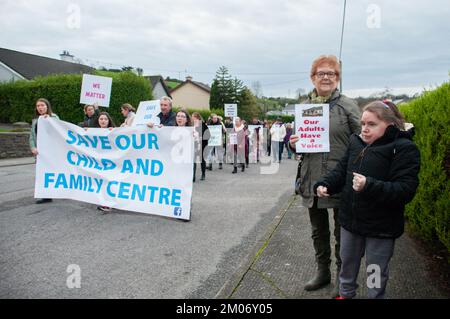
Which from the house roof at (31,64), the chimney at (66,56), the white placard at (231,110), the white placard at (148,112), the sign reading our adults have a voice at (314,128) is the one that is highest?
the chimney at (66,56)

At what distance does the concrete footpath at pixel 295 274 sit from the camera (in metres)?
3.21

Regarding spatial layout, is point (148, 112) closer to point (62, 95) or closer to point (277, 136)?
point (277, 136)

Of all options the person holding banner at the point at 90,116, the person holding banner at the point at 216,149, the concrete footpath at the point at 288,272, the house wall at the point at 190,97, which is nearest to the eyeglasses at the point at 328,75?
the concrete footpath at the point at 288,272

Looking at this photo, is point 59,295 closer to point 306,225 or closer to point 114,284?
point 114,284

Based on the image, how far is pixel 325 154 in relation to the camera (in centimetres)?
322

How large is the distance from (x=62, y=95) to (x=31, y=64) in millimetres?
25891

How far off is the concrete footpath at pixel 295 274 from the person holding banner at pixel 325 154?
0.82 ft

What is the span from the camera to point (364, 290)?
10.8 feet

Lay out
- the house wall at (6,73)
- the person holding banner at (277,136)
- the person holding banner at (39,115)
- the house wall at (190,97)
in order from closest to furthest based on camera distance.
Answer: the person holding banner at (39,115) < the person holding banner at (277,136) < the house wall at (6,73) < the house wall at (190,97)

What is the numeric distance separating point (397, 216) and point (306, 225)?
2.88 m

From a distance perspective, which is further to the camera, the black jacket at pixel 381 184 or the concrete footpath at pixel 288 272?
the concrete footpath at pixel 288 272

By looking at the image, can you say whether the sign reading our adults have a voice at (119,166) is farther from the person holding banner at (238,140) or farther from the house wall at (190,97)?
the house wall at (190,97)

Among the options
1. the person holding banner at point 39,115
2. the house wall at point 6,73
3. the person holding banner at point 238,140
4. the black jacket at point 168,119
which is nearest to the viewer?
the black jacket at point 168,119

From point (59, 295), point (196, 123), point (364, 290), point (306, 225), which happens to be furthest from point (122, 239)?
point (196, 123)
